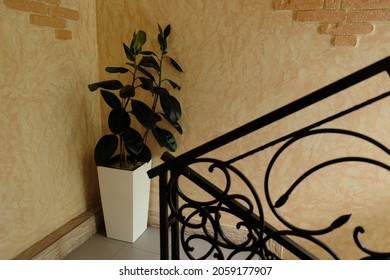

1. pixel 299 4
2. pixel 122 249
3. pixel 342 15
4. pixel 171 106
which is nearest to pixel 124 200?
pixel 122 249

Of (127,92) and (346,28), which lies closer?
(346,28)

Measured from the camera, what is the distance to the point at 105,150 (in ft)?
6.23

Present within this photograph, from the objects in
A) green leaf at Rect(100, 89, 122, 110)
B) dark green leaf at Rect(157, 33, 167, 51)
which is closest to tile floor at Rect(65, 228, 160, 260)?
green leaf at Rect(100, 89, 122, 110)

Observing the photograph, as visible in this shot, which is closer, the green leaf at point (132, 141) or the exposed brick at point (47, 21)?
the exposed brick at point (47, 21)

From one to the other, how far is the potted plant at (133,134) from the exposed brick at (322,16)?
2.63 feet

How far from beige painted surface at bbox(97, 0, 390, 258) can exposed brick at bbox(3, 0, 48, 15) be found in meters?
0.50

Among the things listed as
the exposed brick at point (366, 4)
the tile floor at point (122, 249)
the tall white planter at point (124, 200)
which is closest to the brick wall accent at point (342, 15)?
the exposed brick at point (366, 4)

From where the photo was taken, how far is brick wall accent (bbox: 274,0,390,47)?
157 centimetres

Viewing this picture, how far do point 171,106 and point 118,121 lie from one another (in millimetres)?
349

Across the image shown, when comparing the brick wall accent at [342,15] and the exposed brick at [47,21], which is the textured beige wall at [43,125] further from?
the brick wall accent at [342,15]

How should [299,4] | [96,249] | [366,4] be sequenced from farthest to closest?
[96,249] → [299,4] → [366,4]

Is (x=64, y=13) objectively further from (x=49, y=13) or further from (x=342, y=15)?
(x=342, y=15)

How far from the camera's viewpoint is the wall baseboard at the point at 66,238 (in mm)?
1759
